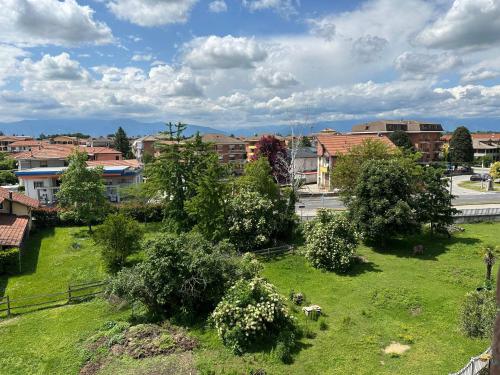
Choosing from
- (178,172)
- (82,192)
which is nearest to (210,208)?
(178,172)

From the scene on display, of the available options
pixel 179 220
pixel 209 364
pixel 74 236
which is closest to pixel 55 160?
pixel 74 236

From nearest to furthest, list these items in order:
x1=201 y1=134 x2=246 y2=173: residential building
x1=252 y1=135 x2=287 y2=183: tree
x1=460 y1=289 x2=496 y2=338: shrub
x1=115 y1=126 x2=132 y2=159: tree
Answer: x1=460 y1=289 x2=496 y2=338: shrub < x1=252 y1=135 x2=287 y2=183: tree < x1=201 y1=134 x2=246 y2=173: residential building < x1=115 y1=126 x2=132 y2=159: tree

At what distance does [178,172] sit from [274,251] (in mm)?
11842

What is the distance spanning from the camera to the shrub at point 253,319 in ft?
56.7

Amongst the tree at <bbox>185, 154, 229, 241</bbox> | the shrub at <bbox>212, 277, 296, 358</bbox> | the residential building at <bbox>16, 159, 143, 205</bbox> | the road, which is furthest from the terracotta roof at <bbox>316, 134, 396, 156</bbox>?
the shrub at <bbox>212, 277, 296, 358</bbox>

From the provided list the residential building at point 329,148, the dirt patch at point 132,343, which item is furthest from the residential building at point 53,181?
the dirt patch at point 132,343

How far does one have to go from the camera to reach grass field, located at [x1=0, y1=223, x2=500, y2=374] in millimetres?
16062

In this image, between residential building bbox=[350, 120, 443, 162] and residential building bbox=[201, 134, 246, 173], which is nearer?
residential building bbox=[350, 120, 443, 162]

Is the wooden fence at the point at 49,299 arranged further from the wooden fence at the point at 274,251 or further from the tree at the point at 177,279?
the wooden fence at the point at 274,251

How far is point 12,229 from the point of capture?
31.5 m

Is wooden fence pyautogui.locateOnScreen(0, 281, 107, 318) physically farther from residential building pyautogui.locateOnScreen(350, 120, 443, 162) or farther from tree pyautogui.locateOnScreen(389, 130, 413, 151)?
residential building pyautogui.locateOnScreen(350, 120, 443, 162)

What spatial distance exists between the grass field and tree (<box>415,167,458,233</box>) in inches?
94.9

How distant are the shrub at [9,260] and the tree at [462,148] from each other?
3450 inches

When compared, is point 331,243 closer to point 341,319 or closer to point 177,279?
point 341,319
